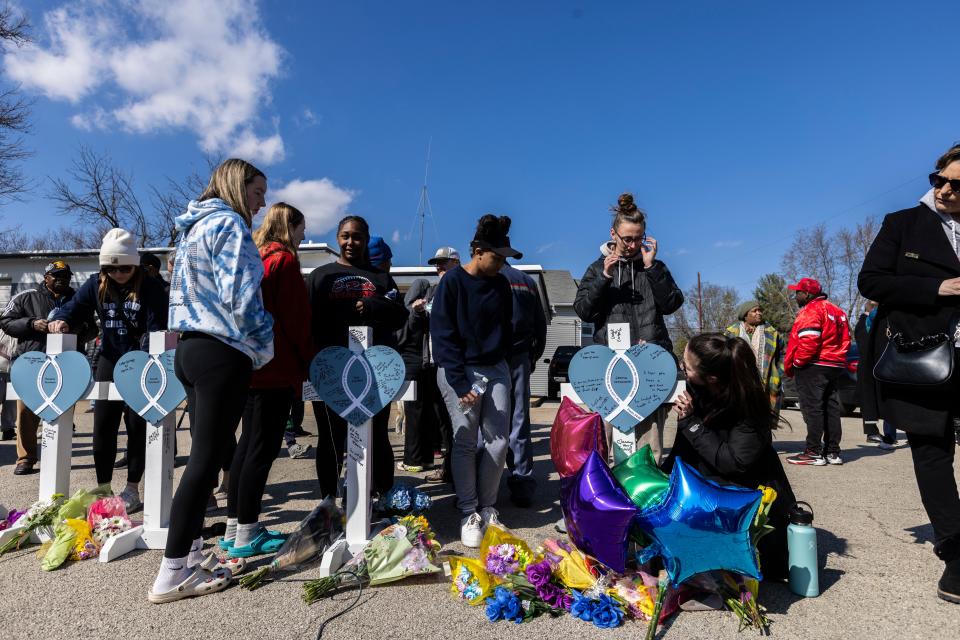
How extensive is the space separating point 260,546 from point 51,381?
1795 mm

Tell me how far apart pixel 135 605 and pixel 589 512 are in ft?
6.44

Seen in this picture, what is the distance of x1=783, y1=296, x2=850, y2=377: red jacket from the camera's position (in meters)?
5.50

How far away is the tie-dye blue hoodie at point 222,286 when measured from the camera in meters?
2.38

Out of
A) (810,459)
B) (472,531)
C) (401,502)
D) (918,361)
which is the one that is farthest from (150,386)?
(810,459)

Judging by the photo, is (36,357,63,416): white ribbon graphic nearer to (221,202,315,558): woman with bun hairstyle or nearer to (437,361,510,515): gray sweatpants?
(221,202,315,558): woman with bun hairstyle

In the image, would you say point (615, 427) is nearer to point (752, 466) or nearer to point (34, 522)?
point (752, 466)

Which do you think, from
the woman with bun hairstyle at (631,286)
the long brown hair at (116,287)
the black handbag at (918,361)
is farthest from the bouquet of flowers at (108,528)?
the black handbag at (918,361)

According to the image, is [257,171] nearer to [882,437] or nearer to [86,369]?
[86,369]

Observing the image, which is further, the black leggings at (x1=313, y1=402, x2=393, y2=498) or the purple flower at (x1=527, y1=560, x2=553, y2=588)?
the black leggings at (x1=313, y1=402, x2=393, y2=498)

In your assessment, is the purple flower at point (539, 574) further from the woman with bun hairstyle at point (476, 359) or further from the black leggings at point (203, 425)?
the black leggings at point (203, 425)

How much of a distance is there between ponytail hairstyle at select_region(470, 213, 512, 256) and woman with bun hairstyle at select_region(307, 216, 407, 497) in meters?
0.62

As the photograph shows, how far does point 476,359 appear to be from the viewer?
10.6 ft

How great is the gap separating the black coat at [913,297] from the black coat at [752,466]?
612 millimetres

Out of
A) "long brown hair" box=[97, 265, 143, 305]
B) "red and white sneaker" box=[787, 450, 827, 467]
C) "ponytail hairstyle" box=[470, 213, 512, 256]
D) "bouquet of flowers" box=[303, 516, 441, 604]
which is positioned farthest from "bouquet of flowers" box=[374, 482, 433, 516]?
"red and white sneaker" box=[787, 450, 827, 467]
